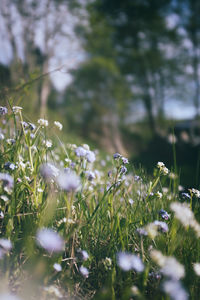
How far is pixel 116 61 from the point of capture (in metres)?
12.9

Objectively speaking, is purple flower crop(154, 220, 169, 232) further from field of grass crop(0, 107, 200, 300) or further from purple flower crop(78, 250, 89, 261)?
purple flower crop(78, 250, 89, 261)

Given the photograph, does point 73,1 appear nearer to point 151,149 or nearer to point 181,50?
point 181,50

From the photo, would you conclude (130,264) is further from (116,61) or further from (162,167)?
(116,61)

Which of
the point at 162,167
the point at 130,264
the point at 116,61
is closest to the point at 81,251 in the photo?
the point at 130,264

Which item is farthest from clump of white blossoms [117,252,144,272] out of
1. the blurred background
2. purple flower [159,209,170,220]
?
the blurred background

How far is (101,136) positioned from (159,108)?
396 centimetres

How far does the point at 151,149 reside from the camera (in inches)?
375

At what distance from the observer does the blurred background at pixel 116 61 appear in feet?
34.9

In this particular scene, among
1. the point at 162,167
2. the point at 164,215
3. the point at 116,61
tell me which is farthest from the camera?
the point at 116,61

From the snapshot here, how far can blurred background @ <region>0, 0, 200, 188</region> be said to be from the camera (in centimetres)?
1063

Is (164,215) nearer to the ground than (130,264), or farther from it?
farther from it

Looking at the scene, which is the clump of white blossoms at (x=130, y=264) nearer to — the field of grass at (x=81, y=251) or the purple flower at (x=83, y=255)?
the field of grass at (x=81, y=251)

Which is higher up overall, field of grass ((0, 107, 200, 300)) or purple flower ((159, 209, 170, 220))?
purple flower ((159, 209, 170, 220))

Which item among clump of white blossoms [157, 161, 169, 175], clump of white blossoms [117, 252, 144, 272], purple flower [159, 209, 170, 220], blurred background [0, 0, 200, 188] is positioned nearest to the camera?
clump of white blossoms [117, 252, 144, 272]
